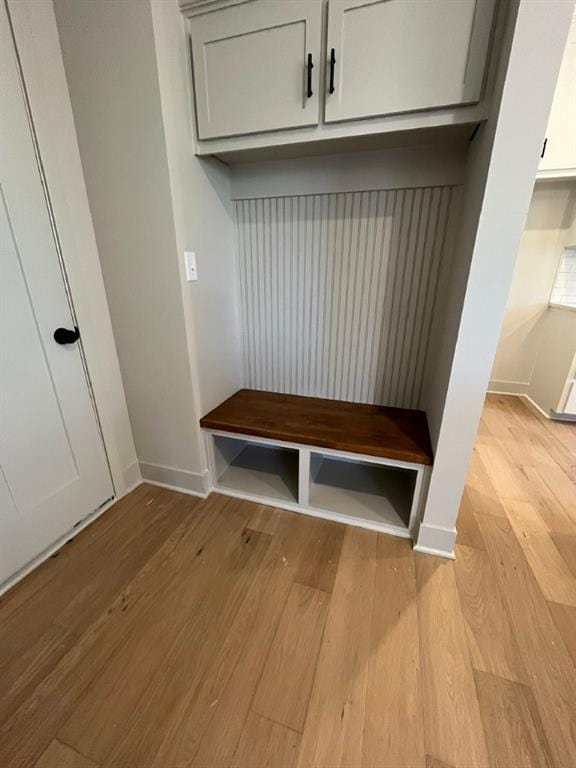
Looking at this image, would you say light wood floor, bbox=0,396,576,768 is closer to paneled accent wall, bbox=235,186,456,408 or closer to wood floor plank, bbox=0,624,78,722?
wood floor plank, bbox=0,624,78,722

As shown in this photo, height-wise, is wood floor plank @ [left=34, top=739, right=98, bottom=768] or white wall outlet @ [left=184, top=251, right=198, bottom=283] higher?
white wall outlet @ [left=184, top=251, right=198, bottom=283]

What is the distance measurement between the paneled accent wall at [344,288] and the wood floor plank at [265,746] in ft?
4.79

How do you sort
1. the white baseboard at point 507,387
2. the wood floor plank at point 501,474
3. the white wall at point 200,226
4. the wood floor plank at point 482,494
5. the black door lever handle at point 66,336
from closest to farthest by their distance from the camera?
the white wall at point 200,226 → the black door lever handle at point 66,336 → the wood floor plank at point 482,494 → the wood floor plank at point 501,474 → the white baseboard at point 507,387

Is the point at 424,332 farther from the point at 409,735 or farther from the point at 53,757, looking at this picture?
the point at 53,757

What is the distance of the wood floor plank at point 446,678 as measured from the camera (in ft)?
2.85

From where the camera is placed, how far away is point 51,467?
145cm

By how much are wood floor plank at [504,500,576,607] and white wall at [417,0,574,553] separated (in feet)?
1.27

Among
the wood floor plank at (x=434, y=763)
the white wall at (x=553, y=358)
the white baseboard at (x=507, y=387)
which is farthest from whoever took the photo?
the white baseboard at (x=507, y=387)

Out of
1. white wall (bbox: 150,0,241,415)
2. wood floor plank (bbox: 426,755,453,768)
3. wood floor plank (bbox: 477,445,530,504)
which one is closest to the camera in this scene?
wood floor plank (bbox: 426,755,453,768)

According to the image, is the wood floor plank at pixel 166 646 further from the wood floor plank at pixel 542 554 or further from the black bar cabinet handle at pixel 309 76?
the black bar cabinet handle at pixel 309 76

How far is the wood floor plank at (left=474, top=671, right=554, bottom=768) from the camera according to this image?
0.85m

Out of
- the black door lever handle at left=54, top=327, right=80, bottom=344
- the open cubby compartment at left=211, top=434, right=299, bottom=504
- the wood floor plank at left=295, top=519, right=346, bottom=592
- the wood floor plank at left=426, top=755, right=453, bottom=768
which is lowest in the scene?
the wood floor plank at left=295, top=519, right=346, bottom=592

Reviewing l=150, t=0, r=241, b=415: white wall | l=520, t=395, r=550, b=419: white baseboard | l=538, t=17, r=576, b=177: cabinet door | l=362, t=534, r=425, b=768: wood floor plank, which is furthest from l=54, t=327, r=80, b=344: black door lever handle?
l=520, t=395, r=550, b=419: white baseboard

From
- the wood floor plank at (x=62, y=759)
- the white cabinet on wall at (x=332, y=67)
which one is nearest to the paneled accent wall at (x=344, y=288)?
the white cabinet on wall at (x=332, y=67)
